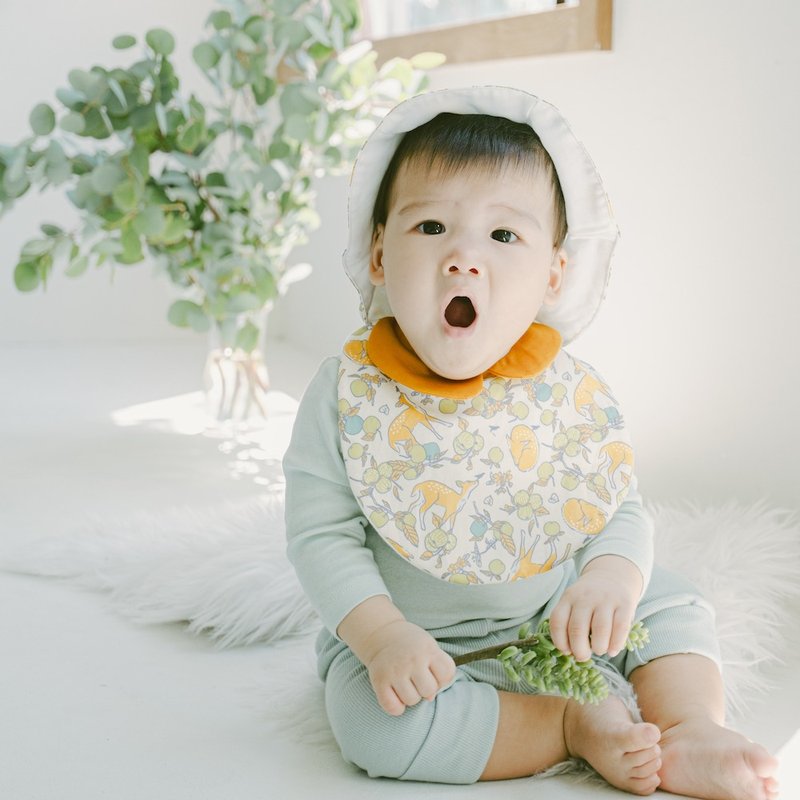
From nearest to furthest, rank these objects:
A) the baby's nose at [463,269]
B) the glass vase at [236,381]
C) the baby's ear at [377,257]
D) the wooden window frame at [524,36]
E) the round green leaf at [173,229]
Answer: the baby's nose at [463,269] → the baby's ear at [377,257] → the wooden window frame at [524,36] → the round green leaf at [173,229] → the glass vase at [236,381]

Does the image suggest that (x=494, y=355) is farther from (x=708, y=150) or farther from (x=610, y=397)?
(x=708, y=150)

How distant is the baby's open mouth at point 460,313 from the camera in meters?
0.95

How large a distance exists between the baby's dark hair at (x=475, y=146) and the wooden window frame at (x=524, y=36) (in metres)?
0.74

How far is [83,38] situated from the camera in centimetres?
302

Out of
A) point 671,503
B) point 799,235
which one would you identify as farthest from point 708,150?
point 671,503

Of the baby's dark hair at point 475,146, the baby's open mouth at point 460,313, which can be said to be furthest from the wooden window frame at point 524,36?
the baby's open mouth at point 460,313

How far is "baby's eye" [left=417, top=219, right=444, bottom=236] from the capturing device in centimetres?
96

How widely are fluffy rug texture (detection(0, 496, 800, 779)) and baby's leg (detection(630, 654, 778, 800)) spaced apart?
0.11 meters

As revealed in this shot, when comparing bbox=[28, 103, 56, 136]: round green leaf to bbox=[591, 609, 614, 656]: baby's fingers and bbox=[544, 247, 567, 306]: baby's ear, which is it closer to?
bbox=[544, 247, 567, 306]: baby's ear

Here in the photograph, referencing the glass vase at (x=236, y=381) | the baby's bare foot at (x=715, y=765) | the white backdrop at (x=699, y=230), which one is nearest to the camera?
the baby's bare foot at (x=715, y=765)

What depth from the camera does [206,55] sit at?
1.80 metres

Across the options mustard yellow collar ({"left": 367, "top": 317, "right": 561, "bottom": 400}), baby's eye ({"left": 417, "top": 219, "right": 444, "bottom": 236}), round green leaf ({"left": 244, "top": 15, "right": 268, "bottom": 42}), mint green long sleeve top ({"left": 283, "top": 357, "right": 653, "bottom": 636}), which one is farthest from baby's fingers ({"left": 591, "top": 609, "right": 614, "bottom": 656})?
round green leaf ({"left": 244, "top": 15, "right": 268, "bottom": 42})

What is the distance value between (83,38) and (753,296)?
220 cm

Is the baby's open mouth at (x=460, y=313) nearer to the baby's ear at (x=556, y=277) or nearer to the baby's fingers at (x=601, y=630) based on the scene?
the baby's ear at (x=556, y=277)
